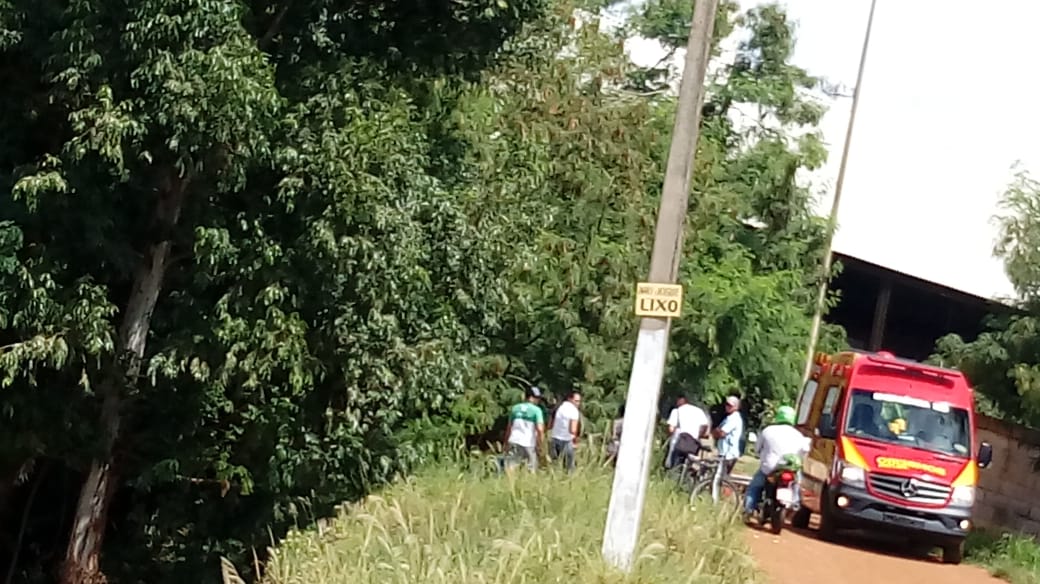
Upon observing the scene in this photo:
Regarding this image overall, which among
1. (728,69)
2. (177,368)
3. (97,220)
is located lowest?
(177,368)

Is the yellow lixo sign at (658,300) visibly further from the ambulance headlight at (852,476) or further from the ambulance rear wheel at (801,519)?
the ambulance rear wheel at (801,519)

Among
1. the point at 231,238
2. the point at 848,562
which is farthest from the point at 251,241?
the point at 848,562

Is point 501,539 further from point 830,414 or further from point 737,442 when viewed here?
point 830,414

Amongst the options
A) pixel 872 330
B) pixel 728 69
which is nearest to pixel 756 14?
pixel 728 69

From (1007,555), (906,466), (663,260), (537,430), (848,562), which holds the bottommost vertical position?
(848,562)

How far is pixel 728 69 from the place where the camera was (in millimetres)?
30016

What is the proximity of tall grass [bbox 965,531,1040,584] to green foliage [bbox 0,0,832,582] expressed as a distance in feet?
22.7

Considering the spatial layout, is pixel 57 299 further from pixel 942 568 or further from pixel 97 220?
pixel 942 568

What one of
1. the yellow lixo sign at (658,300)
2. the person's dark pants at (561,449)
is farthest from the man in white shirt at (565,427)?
the yellow lixo sign at (658,300)

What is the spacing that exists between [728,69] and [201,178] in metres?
17.8

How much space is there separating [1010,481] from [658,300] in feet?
59.1

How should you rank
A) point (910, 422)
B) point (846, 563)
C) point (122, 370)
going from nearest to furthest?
1. point (122, 370)
2. point (846, 563)
3. point (910, 422)

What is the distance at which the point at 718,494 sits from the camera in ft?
56.5

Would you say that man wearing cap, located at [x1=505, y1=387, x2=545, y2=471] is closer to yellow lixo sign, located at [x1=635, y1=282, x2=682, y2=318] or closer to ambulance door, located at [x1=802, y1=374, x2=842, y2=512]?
ambulance door, located at [x1=802, y1=374, x2=842, y2=512]
